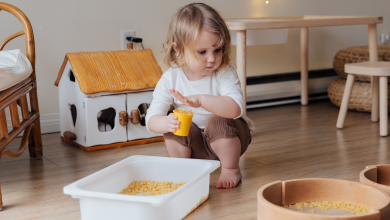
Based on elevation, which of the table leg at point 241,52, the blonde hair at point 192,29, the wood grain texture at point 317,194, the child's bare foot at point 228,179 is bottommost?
the child's bare foot at point 228,179

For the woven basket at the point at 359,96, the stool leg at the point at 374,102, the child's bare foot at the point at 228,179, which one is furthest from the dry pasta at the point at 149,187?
the woven basket at the point at 359,96

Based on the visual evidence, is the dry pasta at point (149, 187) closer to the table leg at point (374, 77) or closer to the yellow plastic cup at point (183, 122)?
the yellow plastic cup at point (183, 122)

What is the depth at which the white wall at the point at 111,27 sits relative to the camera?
2.02m

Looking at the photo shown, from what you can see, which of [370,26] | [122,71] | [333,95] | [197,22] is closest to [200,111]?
[197,22]

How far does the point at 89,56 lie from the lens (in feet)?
5.99

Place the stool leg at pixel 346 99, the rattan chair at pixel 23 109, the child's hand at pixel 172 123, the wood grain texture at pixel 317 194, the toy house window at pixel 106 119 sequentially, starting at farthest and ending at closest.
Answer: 1. the stool leg at pixel 346 99
2. the toy house window at pixel 106 119
3. the rattan chair at pixel 23 109
4. the child's hand at pixel 172 123
5. the wood grain texture at pixel 317 194

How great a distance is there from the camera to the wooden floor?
3.79 ft

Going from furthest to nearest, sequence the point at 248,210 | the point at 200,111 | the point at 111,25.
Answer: the point at 111,25 < the point at 200,111 < the point at 248,210

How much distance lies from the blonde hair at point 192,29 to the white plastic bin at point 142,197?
316 millimetres

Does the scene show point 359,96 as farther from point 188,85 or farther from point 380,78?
point 188,85

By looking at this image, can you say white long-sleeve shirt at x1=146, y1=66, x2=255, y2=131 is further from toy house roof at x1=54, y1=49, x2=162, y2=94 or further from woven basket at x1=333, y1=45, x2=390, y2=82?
woven basket at x1=333, y1=45, x2=390, y2=82

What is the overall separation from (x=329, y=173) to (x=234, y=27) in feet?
2.39

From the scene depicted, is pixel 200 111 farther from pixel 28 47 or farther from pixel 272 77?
pixel 272 77

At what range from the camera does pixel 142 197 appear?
0.91 metres
